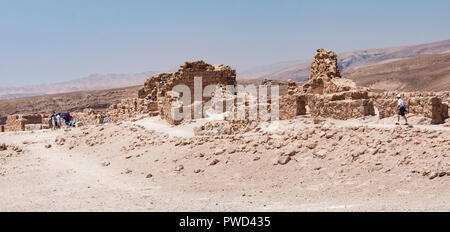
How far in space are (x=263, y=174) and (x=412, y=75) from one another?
65056 mm

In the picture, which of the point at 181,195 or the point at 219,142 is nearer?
the point at 181,195

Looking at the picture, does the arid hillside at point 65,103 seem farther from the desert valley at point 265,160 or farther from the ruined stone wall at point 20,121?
the desert valley at point 265,160

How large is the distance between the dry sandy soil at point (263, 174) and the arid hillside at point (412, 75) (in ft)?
132

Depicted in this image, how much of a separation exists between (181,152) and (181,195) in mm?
3498

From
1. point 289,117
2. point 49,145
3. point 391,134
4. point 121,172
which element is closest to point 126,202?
point 121,172

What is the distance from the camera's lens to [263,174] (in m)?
10.5

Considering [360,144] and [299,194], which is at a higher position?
[360,144]

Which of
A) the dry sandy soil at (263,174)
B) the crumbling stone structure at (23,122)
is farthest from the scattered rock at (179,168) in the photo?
the crumbling stone structure at (23,122)

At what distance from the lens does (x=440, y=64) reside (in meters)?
77.4

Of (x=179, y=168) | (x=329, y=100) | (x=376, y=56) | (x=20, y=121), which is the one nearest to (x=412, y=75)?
(x=20, y=121)

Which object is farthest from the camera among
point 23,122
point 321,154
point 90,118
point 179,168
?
point 90,118

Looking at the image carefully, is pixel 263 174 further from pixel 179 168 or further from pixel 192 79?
pixel 192 79

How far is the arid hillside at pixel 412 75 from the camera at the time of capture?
5812 centimetres
